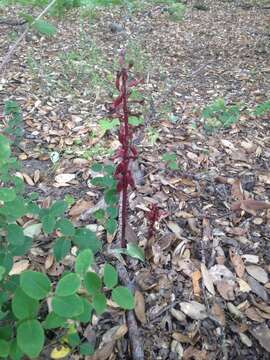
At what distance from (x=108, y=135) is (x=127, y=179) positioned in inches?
47.2

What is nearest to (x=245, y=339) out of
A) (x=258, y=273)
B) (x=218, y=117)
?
(x=258, y=273)

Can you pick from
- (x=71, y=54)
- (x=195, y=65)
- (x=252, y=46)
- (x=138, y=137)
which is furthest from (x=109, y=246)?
(x=252, y=46)

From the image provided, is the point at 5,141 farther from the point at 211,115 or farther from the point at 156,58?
the point at 156,58

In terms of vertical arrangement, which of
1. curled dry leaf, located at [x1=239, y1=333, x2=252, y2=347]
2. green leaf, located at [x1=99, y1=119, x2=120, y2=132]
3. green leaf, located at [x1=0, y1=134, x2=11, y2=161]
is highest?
green leaf, located at [x1=0, y1=134, x2=11, y2=161]

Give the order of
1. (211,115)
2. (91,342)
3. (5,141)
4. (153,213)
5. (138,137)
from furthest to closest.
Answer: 1. (211,115)
2. (138,137)
3. (153,213)
4. (91,342)
5. (5,141)

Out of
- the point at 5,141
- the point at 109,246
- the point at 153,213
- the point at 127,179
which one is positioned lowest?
the point at 109,246

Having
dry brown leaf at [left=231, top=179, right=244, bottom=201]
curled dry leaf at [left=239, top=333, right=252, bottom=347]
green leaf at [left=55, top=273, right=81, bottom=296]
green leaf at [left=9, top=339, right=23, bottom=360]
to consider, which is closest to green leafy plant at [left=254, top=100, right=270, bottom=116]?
dry brown leaf at [left=231, top=179, right=244, bottom=201]

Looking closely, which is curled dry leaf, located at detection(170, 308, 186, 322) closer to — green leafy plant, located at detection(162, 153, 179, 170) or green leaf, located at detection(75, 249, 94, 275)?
green leaf, located at detection(75, 249, 94, 275)

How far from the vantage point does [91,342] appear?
1396mm

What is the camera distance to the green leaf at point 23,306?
0.97 metres

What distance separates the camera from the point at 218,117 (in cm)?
285

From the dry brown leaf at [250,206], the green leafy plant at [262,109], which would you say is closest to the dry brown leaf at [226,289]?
the dry brown leaf at [250,206]

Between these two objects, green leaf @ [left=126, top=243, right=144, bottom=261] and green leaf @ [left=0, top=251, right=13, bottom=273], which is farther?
green leaf @ [left=126, top=243, right=144, bottom=261]

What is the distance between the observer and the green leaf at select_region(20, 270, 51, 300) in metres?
0.96
